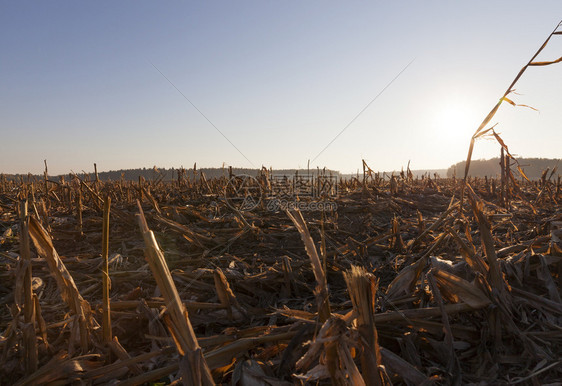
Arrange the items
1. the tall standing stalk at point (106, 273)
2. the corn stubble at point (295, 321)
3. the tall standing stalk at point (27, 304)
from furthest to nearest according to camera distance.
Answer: the tall standing stalk at point (27, 304) < the tall standing stalk at point (106, 273) < the corn stubble at point (295, 321)

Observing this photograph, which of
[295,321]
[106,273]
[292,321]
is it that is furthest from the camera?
[292,321]

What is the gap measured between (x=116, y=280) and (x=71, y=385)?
1.27m

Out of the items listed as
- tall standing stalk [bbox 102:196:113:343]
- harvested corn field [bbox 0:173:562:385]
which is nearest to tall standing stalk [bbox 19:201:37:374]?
harvested corn field [bbox 0:173:562:385]

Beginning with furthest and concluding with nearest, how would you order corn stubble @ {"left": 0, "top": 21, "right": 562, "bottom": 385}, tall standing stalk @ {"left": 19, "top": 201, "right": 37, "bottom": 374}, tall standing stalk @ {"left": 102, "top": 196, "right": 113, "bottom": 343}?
tall standing stalk @ {"left": 19, "top": 201, "right": 37, "bottom": 374} < tall standing stalk @ {"left": 102, "top": 196, "right": 113, "bottom": 343} < corn stubble @ {"left": 0, "top": 21, "right": 562, "bottom": 385}

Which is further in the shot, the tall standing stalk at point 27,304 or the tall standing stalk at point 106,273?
the tall standing stalk at point 27,304

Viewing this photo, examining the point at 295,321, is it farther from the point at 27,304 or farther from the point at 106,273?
the point at 27,304

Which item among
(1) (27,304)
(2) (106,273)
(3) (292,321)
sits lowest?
(3) (292,321)

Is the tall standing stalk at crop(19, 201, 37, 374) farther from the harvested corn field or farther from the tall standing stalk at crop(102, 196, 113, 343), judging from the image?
the tall standing stalk at crop(102, 196, 113, 343)

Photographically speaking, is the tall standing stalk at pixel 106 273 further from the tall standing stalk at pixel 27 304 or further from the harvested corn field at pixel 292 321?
the tall standing stalk at pixel 27 304

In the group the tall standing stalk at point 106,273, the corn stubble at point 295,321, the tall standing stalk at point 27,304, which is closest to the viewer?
the corn stubble at point 295,321

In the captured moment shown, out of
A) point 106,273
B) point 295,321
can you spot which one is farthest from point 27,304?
point 295,321

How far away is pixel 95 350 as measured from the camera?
61.3 inches

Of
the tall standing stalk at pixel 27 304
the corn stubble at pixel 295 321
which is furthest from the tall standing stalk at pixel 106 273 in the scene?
the tall standing stalk at pixel 27 304

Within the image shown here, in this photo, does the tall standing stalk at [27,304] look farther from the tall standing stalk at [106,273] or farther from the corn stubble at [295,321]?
the tall standing stalk at [106,273]
